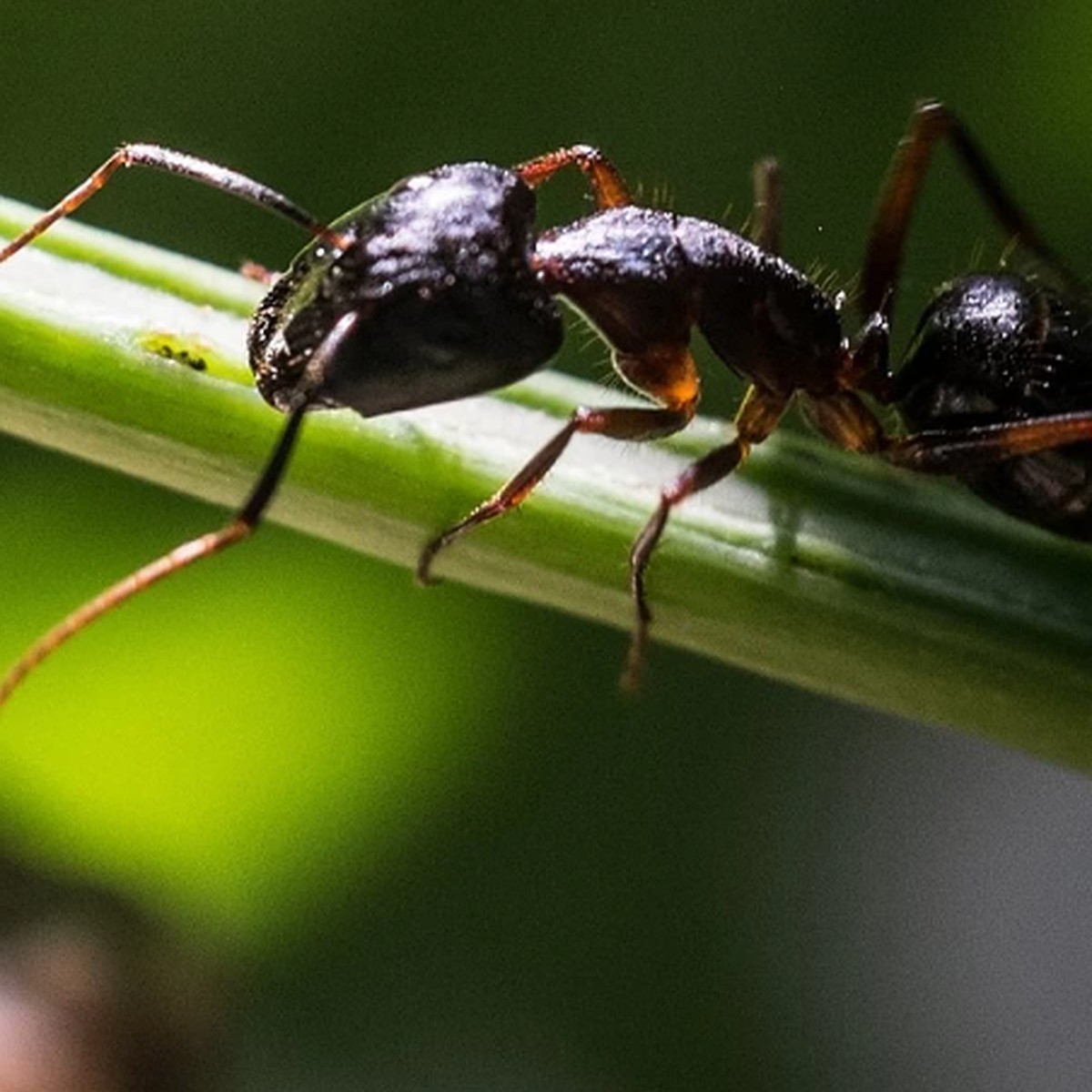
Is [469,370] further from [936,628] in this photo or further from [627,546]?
[936,628]

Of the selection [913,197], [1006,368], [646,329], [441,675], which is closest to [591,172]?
[646,329]

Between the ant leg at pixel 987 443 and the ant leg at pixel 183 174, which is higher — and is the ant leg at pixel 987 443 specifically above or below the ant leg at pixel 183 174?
below

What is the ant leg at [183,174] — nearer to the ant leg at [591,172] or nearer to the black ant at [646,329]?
the black ant at [646,329]

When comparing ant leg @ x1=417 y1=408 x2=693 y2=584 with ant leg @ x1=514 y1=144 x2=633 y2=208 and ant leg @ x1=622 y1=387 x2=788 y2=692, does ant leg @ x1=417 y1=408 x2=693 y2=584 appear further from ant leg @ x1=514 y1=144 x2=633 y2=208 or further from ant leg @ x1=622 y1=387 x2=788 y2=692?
ant leg @ x1=514 y1=144 x2=633 y2=208

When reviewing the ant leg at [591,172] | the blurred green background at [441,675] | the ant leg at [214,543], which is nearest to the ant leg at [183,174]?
the ant leg at [214,543]

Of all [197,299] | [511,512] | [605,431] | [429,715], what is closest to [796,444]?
[605,431]
